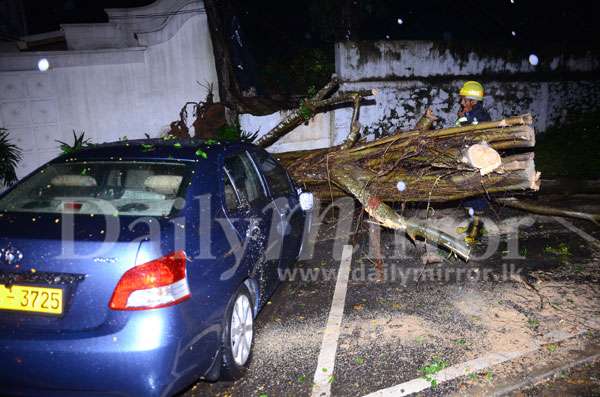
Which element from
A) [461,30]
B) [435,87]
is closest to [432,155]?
[435,87]

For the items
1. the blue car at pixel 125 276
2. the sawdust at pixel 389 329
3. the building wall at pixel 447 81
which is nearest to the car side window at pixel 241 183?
the blue car at pixel 125 276

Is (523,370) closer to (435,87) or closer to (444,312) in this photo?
(444,312)

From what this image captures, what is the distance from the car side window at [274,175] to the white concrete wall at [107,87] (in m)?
6.52

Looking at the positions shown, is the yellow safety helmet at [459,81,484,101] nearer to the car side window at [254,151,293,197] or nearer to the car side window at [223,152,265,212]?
the car side window at [254,151,293,197]

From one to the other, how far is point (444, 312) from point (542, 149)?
9433mm

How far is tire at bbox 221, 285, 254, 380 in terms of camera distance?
314 cm

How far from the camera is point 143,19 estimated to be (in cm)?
1084

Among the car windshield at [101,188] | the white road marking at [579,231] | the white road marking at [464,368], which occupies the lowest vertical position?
the white road marking at [464,368]

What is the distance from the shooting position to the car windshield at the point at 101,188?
3100 mm

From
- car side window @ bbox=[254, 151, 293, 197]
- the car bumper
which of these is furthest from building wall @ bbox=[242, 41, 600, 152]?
the car bumper

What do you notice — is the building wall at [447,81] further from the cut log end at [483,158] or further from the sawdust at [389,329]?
the sawdust at [389,329]

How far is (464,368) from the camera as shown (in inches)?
133

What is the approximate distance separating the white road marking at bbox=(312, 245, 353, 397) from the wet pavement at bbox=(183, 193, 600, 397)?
44 mm

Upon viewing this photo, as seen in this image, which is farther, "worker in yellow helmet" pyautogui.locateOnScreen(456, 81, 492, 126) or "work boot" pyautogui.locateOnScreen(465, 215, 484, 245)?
"worker in yellow helmet" pyautogui.locateOnScreen(456, 81, 492, 126)
